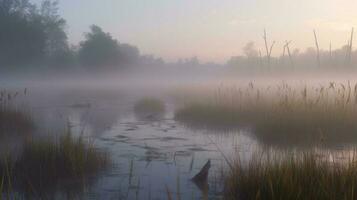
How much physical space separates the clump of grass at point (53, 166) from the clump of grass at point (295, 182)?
2310 mm

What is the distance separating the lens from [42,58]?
45.3m

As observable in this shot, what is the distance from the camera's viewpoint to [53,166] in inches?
250

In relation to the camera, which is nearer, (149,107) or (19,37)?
(149,107)

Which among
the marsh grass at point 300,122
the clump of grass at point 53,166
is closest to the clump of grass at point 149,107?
the marsh grass at point 300,122

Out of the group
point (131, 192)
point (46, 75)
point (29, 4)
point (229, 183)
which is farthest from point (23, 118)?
point (29, 4)

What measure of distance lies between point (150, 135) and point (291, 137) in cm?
367

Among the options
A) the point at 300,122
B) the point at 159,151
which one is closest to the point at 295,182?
the point at 159,151

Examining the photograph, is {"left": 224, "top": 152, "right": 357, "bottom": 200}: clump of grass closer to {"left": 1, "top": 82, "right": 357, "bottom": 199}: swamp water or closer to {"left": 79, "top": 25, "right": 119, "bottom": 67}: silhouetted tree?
{"left": 1, "top": 82, "right": 357, "bottom": 199}: swamp water

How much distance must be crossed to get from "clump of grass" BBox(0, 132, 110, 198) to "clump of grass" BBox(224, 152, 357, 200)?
2.31 m

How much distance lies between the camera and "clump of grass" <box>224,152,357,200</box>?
435cm

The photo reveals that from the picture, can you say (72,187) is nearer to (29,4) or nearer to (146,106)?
(146,106)

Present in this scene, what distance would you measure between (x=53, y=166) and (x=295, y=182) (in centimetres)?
379

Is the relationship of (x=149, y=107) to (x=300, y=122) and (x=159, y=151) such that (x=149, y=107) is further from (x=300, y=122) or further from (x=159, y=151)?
(x=159, y=151)

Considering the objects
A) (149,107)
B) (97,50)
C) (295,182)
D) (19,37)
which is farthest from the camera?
(97,50)
